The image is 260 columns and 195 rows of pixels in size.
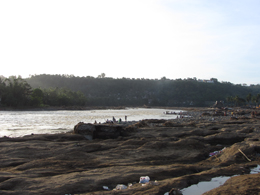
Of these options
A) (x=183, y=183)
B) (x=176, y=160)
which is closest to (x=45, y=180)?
(x=183, y=183)

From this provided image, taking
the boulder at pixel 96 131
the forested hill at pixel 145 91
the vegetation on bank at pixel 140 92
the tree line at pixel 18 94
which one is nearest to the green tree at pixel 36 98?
the tree line at pixel 18 94

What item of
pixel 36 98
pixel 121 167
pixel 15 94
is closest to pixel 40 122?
pixel 121 167

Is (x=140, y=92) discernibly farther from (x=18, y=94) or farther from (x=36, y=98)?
(x=18, y=94)

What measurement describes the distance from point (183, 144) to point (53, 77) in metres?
194

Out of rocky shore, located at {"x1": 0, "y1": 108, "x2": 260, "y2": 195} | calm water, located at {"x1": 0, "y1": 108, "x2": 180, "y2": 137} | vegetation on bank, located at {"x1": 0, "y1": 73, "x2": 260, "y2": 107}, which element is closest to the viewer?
rocky shore, located at {"x1": 0, "y1": 108, "x2": 260, "y2": 195}

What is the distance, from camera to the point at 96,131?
17.2 metres

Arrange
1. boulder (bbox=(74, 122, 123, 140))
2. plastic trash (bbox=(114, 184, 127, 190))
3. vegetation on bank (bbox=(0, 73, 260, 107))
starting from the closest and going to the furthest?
plastic trash (bbox=(114, 184, 127, 190)), boulder (bbox=(74, 122, 123, 140)), vegetation on bank (bbox=(0, 73, 260, 107))

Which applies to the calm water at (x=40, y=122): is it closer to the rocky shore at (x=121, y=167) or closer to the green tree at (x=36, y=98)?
the rocky shore at (x=121, y=167)

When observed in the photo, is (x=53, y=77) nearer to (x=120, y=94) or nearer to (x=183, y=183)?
(x=120, y=94)

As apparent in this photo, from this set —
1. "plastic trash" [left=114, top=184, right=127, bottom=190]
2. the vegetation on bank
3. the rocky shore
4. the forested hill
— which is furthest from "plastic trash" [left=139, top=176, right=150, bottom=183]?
the forested hill

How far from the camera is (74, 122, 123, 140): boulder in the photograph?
1678 cm

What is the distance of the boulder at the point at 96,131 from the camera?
1678 cm

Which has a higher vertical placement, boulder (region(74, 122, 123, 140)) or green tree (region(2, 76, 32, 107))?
green tree (region(2, 76, 32, 107))

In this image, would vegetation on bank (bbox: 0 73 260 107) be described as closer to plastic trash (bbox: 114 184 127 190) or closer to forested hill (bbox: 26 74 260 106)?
forested hill (bbox: 26 74 260 106)
